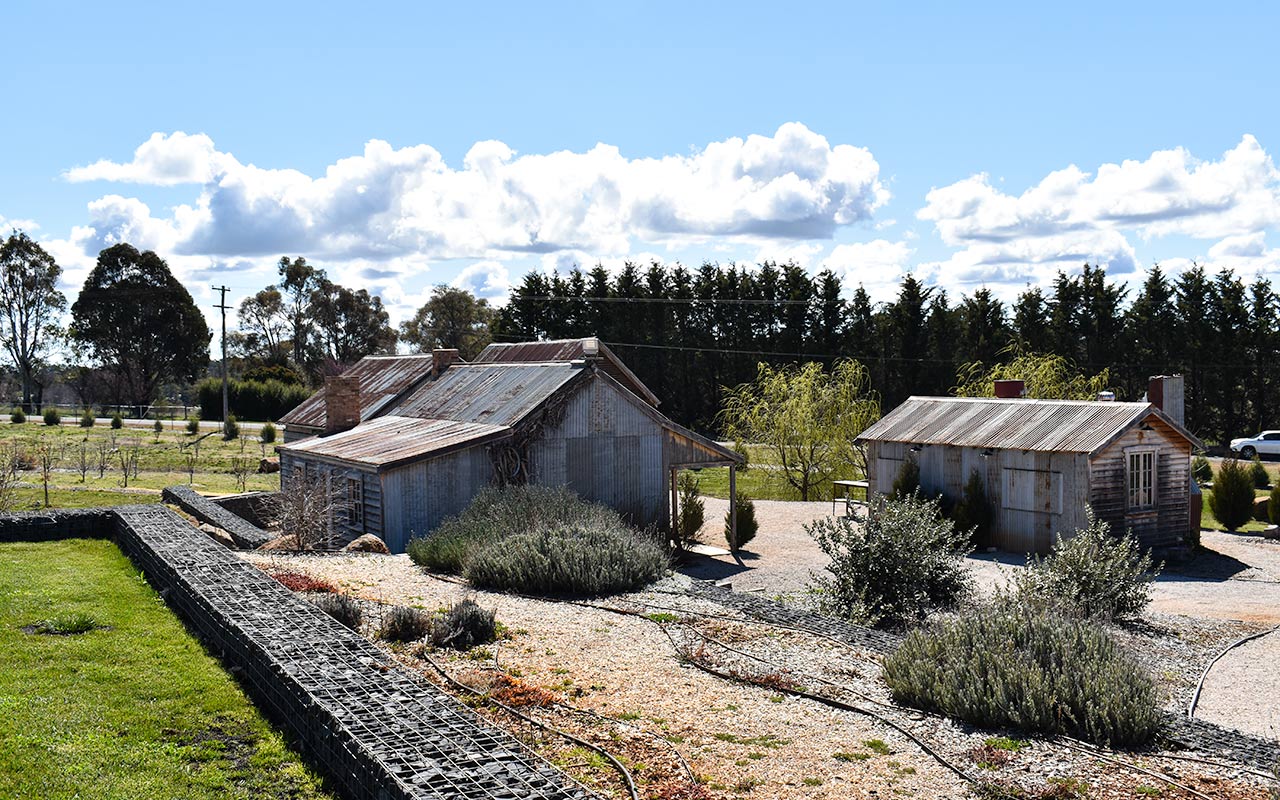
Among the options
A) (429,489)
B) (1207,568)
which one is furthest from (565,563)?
(1207,568)

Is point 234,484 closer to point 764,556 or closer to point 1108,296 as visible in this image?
point 764,556

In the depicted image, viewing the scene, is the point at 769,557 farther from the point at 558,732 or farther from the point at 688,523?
the point at 558,732

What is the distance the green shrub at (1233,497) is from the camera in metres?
29.2

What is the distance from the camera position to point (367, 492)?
2098 centimetres

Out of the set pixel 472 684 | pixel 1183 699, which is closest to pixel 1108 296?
pixel 1183 699

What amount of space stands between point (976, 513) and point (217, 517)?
1567cm

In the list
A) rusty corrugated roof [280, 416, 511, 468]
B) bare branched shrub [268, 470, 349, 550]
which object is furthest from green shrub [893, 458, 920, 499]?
bare branched shrub [268, 470, 349, 550]

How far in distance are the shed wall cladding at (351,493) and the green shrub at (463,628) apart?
979cm

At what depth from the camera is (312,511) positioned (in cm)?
1933

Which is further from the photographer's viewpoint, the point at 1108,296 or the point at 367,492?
the point at 1108,296

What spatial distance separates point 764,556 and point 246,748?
17.0m

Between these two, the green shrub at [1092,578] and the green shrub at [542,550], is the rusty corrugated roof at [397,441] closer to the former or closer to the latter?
the green shrub at [542,550]

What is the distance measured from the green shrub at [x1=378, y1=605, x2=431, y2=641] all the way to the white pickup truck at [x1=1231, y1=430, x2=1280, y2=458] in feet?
149

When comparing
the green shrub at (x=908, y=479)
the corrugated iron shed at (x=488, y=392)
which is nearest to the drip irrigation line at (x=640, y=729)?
the corrugated iron shed at (x=488, y=392)
